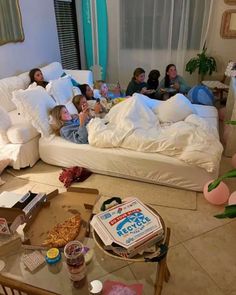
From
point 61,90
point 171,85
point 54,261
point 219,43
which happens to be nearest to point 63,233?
point 54,261

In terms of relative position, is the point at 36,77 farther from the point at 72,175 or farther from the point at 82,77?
the point at 72,175

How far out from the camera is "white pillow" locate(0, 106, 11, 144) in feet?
7.46

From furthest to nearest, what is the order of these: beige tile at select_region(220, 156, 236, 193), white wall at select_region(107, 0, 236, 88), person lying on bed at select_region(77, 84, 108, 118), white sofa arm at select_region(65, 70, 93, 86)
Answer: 1. white wall at select_region(107, 0, 236, 88)
2. white sofa arm at select_region(65, 70, 93, 86)
3. person lying on bed at select_region(77, 84, 108, 118)
4. beige tile at select_region(220, 156, 236, 193)

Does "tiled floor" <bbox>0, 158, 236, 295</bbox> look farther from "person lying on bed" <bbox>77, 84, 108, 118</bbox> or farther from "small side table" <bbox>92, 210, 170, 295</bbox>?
"person lying on bed" <bbox>77, 84, 108, 118</bbox>

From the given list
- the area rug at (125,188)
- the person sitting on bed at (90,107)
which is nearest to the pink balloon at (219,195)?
the area rug at (125,188)

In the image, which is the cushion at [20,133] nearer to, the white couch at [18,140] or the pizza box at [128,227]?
the white couch at [18,140]

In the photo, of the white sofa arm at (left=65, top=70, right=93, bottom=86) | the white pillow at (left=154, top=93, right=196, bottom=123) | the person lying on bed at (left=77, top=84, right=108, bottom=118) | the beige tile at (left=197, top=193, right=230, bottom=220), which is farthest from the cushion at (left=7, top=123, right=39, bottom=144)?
the beige tile at (left=197, top=193, right=230, bottom=220)

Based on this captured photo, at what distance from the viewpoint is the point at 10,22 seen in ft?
9.65

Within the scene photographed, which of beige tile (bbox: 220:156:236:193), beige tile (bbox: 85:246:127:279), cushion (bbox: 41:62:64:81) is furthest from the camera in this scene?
cushion (bbox: 41:62:64:81)

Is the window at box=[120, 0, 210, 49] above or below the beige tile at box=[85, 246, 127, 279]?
above

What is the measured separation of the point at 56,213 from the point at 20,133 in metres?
1.07

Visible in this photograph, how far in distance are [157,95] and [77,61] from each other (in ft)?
6.64

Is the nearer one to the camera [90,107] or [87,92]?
[90,107]

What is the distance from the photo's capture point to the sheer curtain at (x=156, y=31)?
3785 mm
